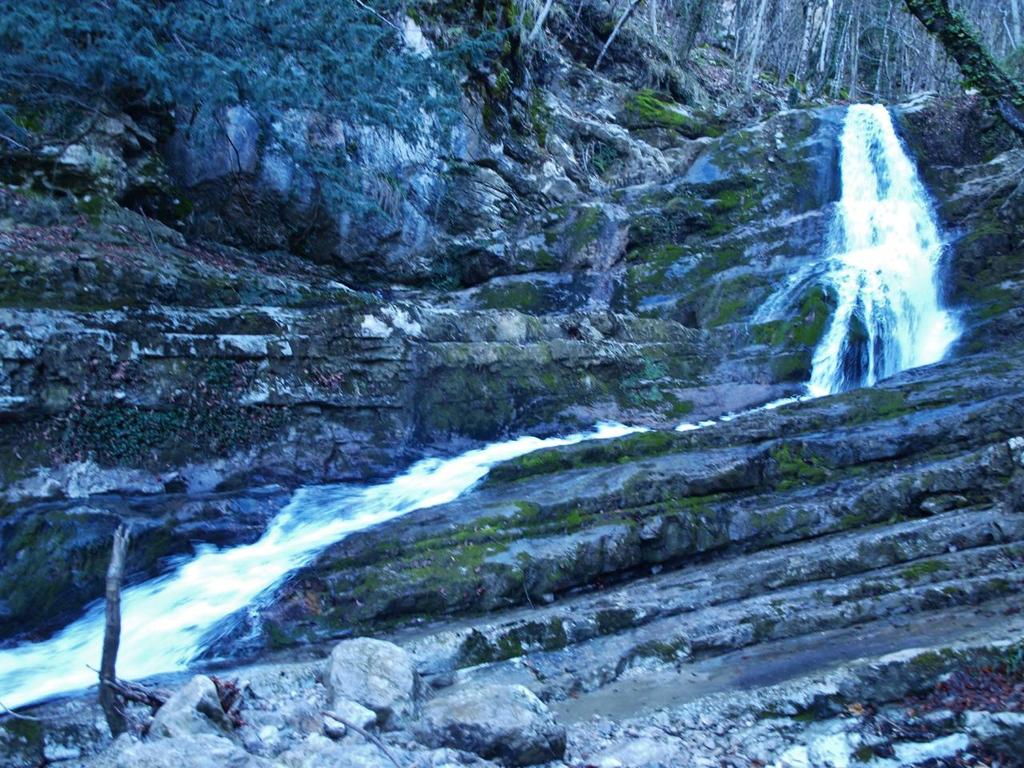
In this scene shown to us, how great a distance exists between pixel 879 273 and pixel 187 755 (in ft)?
50.2

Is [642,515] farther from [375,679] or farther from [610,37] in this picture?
[610,37]

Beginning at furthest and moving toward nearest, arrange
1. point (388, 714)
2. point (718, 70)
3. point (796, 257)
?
point (718, 70), point (796, 257), point (388, 714)

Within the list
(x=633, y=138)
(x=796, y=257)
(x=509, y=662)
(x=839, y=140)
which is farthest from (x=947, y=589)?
(x=633, y=138)

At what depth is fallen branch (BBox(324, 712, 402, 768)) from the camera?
4.53 m

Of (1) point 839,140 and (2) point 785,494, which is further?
(1) point 839,140

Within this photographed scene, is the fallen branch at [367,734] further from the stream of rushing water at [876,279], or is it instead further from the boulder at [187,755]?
the stream of rushing water at [876,279]

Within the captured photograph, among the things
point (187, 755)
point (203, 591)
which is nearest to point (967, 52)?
point (203, 591)

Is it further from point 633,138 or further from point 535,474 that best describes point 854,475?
point 633,138

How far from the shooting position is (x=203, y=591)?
26.0 feet

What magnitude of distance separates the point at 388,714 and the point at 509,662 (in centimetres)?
146

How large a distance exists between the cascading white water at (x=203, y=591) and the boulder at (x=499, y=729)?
10.4 feet

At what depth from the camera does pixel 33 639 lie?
755 cm

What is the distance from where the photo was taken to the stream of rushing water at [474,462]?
7199 millimetres

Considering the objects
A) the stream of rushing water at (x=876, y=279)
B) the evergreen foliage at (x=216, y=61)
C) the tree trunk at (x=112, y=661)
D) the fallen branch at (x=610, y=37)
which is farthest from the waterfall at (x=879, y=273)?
the tree trunk at (x=112, y=661)
